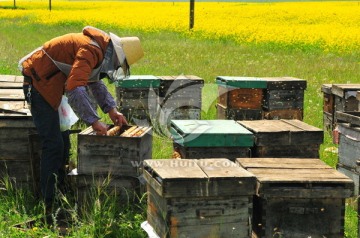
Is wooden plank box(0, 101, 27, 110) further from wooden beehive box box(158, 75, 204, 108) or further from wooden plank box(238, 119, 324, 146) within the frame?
wooden beehive box box(158, 75, 204, 108)

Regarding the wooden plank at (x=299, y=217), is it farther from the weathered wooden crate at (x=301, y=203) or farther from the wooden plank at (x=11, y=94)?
the wooden plank at (x=11, y=94)

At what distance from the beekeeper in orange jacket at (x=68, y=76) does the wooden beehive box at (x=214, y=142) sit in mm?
776

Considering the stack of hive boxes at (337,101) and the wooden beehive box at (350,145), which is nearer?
the wooden beehive box at (350,145)

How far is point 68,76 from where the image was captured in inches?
227

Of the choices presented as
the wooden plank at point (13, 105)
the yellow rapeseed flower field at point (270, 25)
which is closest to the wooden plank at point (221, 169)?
the wooden plank at point (13, 105)

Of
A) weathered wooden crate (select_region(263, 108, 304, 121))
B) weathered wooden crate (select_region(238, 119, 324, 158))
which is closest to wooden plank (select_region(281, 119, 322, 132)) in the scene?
weathered wooden crate (select_region(238, 119, 324, 158))

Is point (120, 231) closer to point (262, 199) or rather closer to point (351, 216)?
point (262, 199)

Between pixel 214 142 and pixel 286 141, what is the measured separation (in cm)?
75

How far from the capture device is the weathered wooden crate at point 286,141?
6141 mm

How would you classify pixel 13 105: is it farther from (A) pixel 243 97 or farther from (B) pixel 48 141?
(A) pixel 243 97

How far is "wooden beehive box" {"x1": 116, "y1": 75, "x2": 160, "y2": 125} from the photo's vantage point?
919 centimetres

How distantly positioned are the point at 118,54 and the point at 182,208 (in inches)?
63.7

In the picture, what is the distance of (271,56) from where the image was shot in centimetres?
2103

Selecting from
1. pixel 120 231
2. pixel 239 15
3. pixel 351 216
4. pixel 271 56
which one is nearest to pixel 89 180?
pixel 120 231
